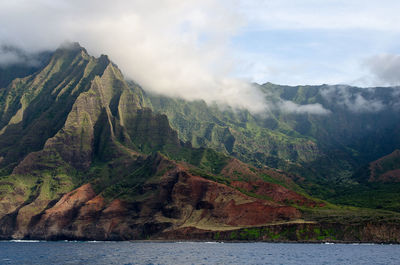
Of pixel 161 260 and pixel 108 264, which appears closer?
Result: pixel 108 264

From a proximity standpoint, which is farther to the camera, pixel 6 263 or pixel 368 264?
pixel 6 263

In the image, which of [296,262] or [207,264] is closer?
[207,264]

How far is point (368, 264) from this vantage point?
579 feet

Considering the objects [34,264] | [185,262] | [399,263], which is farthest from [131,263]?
[399,263]

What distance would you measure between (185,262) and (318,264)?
173ft

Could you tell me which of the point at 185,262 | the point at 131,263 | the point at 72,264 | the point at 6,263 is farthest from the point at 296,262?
the point at 6,263

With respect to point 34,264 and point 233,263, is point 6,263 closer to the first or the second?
point 34,264

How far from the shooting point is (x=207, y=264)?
17538 centimetres

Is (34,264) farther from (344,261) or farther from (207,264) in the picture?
(344,261)

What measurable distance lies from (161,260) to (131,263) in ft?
56.9

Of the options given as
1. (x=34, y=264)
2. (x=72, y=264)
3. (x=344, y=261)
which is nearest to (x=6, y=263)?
(x=34, y=264)

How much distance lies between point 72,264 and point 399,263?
126944 mm

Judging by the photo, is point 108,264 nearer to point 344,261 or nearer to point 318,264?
point 318,264

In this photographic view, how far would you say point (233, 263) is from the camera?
589 feet
